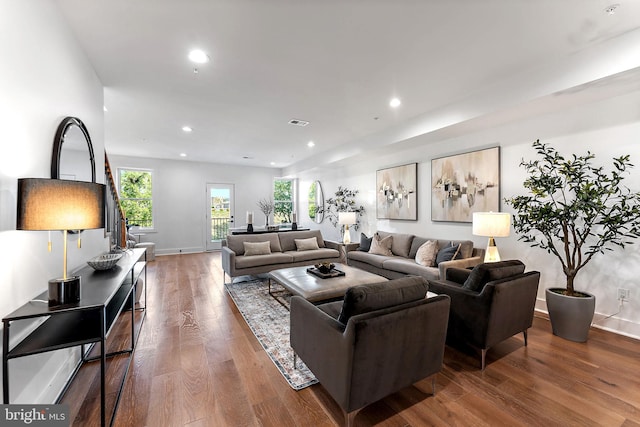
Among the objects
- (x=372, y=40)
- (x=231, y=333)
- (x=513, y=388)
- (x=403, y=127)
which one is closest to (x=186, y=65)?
(x=372, y=40)

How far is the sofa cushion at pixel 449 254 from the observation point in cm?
369

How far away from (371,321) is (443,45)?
2420 mm

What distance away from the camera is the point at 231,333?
9.20ft

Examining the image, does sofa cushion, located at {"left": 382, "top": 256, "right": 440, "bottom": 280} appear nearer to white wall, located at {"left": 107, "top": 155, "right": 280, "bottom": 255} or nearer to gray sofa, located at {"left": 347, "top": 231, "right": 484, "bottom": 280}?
gray sofa, located at {"left": 347, "top": 231, "right": 484, "bottom": 280}

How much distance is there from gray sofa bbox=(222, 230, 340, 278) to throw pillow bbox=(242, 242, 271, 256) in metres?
0.08

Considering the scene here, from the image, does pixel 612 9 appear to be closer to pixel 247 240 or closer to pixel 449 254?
pixel 449 254

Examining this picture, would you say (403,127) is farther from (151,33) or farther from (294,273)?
(151,33)

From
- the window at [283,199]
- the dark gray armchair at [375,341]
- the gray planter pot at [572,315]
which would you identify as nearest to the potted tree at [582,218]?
the gray planter pot at [572,315]

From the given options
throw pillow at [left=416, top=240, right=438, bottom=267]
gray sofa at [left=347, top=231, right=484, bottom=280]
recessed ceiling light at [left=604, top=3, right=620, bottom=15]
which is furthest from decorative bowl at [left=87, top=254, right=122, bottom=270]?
recessed ceiling light at [left=604, top=3, right=620, bottom=15]

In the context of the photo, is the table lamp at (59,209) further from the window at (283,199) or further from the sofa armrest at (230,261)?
the window at (283,199)

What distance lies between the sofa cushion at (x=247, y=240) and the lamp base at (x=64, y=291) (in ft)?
10.7

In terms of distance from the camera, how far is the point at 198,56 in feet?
8.30

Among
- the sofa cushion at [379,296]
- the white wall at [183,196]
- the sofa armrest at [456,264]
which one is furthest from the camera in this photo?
the white wall at [183,196]

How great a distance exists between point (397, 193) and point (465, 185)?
1.40m
